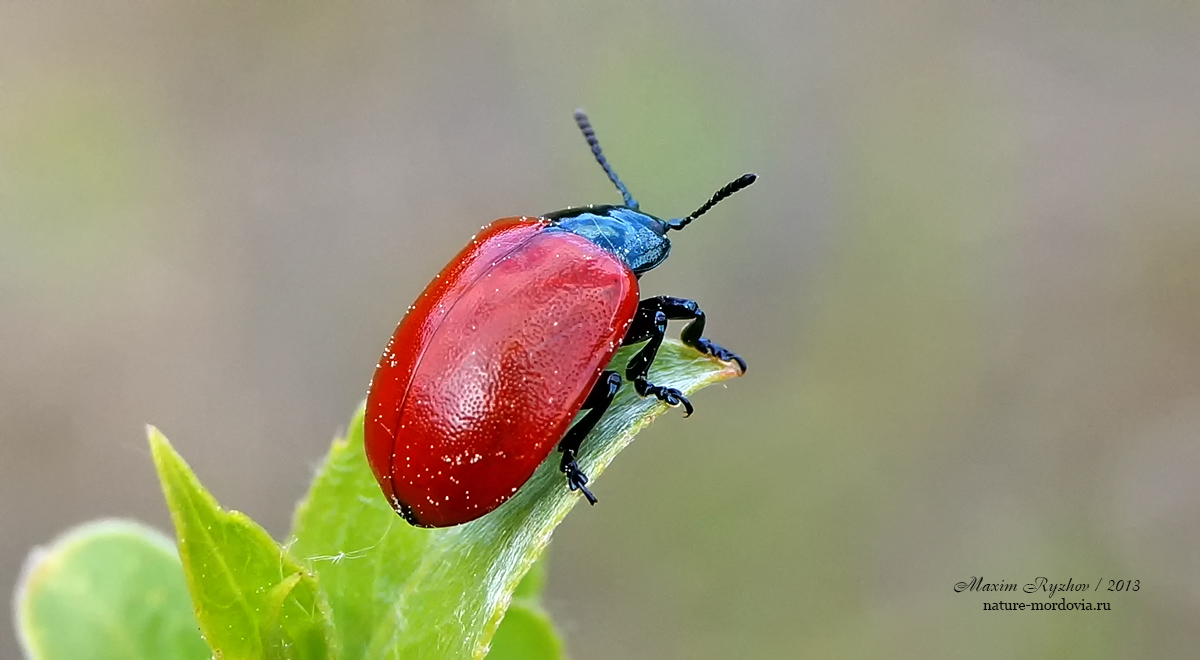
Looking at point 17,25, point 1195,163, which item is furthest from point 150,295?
point 1195,163

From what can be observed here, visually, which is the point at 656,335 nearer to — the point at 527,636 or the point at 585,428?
the point at 585,428

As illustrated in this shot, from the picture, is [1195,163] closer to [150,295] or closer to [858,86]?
[858,86]

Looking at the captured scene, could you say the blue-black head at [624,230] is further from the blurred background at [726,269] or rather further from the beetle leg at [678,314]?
the blurred background at [726,269]

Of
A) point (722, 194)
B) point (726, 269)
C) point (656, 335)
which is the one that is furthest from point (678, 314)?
point (726, 269)

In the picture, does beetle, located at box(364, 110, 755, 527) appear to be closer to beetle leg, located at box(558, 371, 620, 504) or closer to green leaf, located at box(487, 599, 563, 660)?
beetle leg, located at box(558, 371, 620, 504)

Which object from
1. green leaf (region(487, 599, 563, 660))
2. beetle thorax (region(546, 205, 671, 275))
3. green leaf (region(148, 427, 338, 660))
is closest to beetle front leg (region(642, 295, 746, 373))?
beetle thorax (region(546, 205, 671, 275))

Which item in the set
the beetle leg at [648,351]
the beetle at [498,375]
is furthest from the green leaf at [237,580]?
the beetle leg at [648,351]
